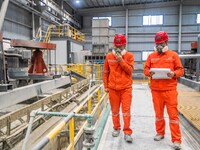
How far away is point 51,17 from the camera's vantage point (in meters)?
18.6

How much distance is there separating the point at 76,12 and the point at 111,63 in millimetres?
22774

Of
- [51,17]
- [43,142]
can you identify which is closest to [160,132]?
[43,142]

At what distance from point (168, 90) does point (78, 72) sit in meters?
9.85

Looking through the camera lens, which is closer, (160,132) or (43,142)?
(43,142)

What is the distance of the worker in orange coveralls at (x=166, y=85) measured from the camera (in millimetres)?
3135

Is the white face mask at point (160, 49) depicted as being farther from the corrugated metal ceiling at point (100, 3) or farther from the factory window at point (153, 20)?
the factory window at point (153, 20)

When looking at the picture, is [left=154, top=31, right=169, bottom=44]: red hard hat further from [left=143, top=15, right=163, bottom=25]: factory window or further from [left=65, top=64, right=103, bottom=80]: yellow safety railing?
[left=143, top=15, right=163, bottom=25]: factory window

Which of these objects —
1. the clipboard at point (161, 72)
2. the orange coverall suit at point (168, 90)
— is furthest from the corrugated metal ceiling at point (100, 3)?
the clipboard at point (161, 72)

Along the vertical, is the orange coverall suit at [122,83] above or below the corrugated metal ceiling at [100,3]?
below

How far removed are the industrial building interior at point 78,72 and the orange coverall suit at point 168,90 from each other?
35 centimetres

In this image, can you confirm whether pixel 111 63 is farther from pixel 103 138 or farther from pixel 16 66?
pixel 16 66

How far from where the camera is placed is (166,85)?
3.21m

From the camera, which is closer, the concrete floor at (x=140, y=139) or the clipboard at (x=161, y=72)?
the clipboard at (x=161, y=72)

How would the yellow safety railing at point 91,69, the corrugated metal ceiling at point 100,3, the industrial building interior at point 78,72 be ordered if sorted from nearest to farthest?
the industrial building interior at point 78,72 → the yellow safety railing at point 91,69 → the corrugated metal ceiling at point 100,3
